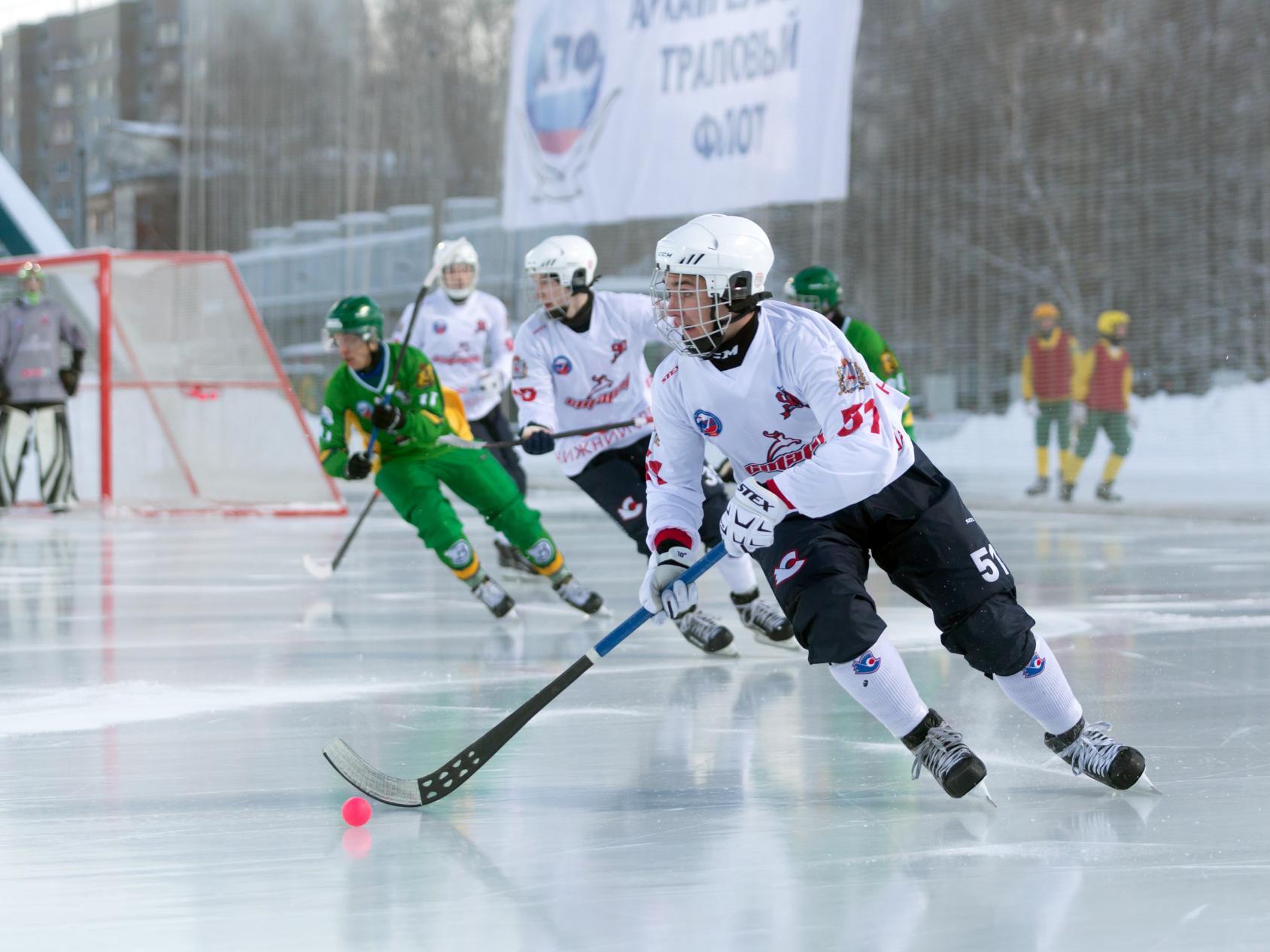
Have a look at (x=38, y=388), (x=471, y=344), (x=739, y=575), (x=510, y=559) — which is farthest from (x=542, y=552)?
(x=38, y=388)

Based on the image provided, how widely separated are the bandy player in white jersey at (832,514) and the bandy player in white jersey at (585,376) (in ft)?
7.28

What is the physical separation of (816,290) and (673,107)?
674 centimetres

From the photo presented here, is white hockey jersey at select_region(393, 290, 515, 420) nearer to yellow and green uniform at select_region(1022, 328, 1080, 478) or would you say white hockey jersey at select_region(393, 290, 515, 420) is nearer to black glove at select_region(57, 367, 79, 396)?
black glove at select_region(57, 367, 79, 396)

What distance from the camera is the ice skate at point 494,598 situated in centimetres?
556

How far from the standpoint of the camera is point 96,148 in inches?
770

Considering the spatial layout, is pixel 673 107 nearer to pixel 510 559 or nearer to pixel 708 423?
pixel 510 559

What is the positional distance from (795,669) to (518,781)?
4.77 feet

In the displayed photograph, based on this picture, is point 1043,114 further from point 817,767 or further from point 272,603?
point 817,767

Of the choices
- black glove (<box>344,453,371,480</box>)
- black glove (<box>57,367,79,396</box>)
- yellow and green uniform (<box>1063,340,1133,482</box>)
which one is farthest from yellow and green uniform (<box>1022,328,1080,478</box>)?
black glove (<box>344,453,371,480</box>)

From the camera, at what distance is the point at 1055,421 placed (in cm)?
1143

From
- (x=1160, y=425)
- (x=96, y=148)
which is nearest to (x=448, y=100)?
(x=96, y=148)

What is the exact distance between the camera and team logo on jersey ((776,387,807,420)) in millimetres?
3028

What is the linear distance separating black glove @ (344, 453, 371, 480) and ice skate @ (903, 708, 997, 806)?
3167mm

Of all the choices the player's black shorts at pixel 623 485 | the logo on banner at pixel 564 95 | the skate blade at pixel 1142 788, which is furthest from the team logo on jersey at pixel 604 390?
the logo on banner at pixel 564 95
